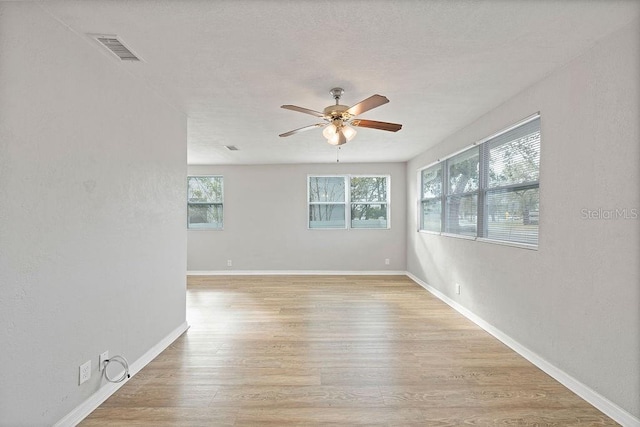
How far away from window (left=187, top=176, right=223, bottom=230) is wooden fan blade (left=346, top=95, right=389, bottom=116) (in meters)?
4.69

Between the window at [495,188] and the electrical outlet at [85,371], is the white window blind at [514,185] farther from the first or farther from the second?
the electrical outlet at [85,371]

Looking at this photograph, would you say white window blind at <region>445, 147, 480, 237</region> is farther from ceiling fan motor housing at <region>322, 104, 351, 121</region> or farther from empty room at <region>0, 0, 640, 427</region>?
ceiling fan motor housing at <region>322, 104, 351, 121</region>

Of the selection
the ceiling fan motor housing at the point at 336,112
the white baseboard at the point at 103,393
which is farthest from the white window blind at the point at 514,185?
the white baseboard at the point at 103,393

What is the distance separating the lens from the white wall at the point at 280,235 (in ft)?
21.3

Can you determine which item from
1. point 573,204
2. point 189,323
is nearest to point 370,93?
point 573,204

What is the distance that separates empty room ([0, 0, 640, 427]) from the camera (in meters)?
1.65

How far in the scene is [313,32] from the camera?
6.09 feet

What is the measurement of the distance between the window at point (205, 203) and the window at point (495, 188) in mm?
4297

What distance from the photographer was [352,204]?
6559mm

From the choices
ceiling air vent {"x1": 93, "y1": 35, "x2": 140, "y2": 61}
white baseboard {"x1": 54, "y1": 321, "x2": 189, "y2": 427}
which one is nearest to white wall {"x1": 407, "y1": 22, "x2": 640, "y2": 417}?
ceiling air vent {"x1": 93, "y1": 35, "x2": 140, "y2": 61}

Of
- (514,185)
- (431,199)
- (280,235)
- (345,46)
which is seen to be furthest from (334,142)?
(280,235)

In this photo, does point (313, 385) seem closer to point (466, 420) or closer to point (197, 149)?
point (466, 420)

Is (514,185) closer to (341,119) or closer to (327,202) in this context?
(341,119)

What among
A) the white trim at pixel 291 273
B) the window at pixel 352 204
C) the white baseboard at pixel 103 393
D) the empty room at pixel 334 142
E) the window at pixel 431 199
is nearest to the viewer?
the empty room at pixel 334 142
